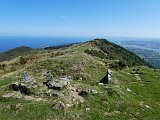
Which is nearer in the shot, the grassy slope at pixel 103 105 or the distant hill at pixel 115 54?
the grassy slope at pixel 103 105

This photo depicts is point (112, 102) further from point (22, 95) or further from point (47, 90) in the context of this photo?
point (22, 95)

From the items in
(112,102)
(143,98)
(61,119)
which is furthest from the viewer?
(143,98)

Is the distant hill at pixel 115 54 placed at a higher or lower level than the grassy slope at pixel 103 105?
lower

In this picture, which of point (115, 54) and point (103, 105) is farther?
point (115, 54)

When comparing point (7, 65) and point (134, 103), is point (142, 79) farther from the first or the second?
point (7, 65)

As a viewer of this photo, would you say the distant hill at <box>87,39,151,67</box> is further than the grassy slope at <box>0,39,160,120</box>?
Yes

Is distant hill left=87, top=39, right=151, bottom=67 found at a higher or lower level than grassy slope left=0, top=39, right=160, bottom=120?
lower

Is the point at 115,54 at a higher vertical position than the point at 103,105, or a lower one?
lower

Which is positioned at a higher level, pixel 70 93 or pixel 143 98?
pixel 70 93

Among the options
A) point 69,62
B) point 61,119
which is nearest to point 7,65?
point 69,62

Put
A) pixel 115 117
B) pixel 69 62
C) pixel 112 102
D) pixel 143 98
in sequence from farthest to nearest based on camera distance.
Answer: pixel 69 62, pixel 143 98, pixel 112 102, pixel 115 117

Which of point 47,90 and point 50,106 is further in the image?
point 47,90

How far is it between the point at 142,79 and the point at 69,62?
13.4 metres

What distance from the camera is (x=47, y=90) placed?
104 ft
